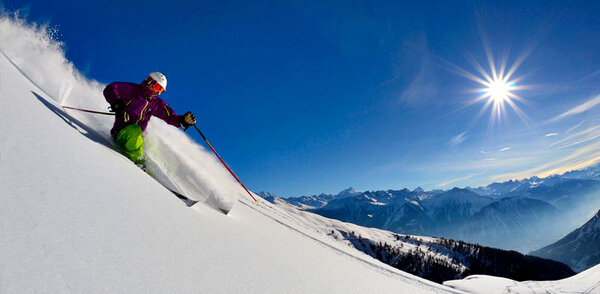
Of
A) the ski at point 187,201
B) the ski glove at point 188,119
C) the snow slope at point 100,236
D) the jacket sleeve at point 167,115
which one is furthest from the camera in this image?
the jacket sleeve at point 167,115

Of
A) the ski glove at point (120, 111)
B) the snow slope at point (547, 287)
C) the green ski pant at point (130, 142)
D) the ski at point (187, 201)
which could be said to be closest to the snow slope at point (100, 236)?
the ski at point (187, 201)

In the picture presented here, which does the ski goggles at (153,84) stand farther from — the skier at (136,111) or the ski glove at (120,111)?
the ski glove at (120,111)

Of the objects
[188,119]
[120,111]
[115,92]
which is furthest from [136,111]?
[188,119]

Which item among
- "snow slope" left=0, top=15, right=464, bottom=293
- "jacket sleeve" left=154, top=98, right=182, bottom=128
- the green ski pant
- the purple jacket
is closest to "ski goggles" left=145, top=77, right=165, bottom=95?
the purple jacket

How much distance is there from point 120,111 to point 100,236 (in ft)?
15.1

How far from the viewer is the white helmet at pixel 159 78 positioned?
20.7 feet

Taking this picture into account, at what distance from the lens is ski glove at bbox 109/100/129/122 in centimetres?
Answer: 545

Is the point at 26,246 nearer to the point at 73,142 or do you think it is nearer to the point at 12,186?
the point at 12,186

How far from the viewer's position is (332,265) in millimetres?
4480

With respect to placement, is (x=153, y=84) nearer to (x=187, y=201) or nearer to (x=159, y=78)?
(x=159, y=78)

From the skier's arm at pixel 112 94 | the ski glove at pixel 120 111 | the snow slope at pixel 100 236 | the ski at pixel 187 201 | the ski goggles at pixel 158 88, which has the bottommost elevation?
the snow slope at pixel 100 236

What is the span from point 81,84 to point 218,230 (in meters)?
7.66

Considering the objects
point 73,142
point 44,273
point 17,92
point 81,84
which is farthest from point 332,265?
point 81,84

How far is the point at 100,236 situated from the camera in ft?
6.41
